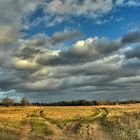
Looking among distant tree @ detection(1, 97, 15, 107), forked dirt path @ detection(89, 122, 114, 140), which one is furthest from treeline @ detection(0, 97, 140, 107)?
forked dirt path @ detection(89, 122, 114, 140)

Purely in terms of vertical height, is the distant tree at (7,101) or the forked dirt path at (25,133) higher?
the distant tree at (7,101)

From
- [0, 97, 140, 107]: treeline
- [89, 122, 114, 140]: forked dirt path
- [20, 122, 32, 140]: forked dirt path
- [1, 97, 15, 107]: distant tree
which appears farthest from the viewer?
[1, 97, 15, 107]: distant tree

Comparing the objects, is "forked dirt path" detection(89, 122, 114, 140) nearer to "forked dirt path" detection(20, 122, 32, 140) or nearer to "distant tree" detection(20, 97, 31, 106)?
"forked dirt path" detection(20, 122, 32, 140)

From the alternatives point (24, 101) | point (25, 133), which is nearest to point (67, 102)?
point (24, 101)

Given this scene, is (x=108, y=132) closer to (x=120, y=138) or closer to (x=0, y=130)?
(x=120, y=138)

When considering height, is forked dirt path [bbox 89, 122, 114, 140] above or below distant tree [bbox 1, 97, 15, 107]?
below

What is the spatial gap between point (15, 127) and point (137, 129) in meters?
13.7

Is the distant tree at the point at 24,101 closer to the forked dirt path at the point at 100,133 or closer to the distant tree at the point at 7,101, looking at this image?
the distant tree at the point at 7,101

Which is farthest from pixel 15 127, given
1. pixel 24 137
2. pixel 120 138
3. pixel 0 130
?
pixel 120 138

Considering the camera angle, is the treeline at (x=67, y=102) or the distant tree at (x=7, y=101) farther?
the distant tree at (x=7, y=101)

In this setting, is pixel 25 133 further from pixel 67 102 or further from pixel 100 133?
pixel 67 102

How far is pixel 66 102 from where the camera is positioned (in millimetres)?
143125

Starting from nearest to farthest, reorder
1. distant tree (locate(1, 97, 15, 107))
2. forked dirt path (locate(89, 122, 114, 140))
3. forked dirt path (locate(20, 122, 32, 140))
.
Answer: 1. forked dirt path (locate(89, 122, 114, 140))
2. forked dirt path (locate(20, 122, 32, 140))
3. distant tree (locate(1, 97, 15, 107))

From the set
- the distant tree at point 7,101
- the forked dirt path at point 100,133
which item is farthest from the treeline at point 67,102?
the forked dirt path at point 100,133
